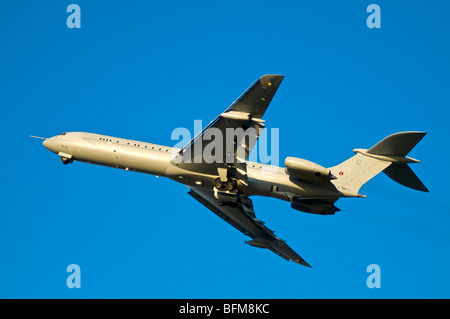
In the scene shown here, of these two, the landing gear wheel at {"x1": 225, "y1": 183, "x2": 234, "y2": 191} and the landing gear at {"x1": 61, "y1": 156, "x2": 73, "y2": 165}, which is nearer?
the landing gear wheel at {"x1": 225, "y1": 183, "x2": 234, "y2": 191}

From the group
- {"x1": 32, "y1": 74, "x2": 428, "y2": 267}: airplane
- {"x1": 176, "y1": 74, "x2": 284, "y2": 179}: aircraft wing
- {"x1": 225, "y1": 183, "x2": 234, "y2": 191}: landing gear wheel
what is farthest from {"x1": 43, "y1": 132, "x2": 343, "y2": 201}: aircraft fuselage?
{"x1": 176, "y1": 74, "x2": 284, "y2": 179}: aircraft wing

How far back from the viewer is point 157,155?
129 feet

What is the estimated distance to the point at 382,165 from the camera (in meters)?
37.1

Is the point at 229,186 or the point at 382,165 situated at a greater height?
the point at 382,165

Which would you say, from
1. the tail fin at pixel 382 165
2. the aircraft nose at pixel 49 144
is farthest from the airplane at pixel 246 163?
the aircraft nose at pixel 49 144

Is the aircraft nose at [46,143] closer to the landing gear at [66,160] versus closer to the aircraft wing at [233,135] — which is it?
the landing gear at [66,160]

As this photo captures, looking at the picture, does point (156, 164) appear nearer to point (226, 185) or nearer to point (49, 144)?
point (226, 185)

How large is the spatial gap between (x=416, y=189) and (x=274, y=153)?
984 centimetres

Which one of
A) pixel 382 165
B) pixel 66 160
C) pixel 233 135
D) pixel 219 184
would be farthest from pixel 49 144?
pixel 382 165

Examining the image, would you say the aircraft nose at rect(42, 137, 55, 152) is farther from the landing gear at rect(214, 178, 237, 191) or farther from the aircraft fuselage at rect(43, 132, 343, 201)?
the landing gear at rect(214, 178, 237, 191)

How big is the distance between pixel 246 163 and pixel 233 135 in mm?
3156

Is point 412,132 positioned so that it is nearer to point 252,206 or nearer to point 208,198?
point 252,206

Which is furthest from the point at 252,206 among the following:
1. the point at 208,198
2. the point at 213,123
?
the point at 213,123

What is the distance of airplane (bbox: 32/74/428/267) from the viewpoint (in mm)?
34750
